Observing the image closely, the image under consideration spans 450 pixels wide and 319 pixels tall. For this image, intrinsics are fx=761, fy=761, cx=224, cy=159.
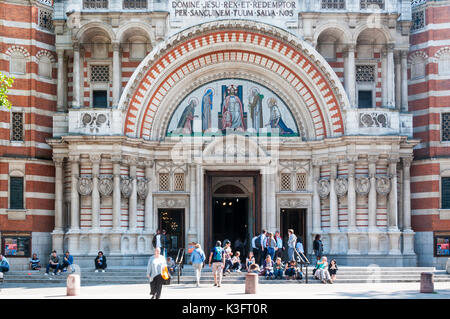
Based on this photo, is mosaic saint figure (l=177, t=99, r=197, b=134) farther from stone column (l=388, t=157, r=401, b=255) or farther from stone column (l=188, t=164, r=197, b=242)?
stone column (l=388, t=157, r=401, b=255)

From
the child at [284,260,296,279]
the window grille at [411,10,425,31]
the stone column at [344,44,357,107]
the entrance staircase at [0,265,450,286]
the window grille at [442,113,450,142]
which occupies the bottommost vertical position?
the entrance staircase at [0,265,450,286]

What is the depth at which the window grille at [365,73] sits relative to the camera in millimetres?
38594

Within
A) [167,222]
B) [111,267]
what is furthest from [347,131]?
[111,267]

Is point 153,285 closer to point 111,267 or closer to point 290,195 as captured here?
point 111,267

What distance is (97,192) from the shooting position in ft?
118

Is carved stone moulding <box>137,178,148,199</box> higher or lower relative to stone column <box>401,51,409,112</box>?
lower

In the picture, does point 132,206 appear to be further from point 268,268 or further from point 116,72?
point 268,268

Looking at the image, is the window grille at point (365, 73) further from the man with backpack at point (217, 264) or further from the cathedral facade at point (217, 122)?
the man with backpack at point (217, 264)

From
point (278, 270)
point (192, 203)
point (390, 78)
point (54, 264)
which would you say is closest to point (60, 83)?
point (192, 203)

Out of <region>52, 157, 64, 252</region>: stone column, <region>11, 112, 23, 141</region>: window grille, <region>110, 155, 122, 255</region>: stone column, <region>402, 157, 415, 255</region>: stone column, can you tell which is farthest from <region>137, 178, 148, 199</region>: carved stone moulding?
<region>402, 157, 415, 255</region>: stone column

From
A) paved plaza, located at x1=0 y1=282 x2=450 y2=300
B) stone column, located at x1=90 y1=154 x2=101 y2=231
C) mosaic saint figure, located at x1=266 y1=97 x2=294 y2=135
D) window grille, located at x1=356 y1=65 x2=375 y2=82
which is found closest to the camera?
paved plaza, located at x1=0 y1=282 x2=450 y2=300

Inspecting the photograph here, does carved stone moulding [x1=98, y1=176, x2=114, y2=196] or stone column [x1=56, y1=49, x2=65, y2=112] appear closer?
carved stone moulding [x1=98, y1=176, x2=114, y2=196]

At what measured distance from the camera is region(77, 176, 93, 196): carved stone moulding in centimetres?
3609

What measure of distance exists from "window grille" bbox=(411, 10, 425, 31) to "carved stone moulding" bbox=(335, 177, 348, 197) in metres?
8.83
